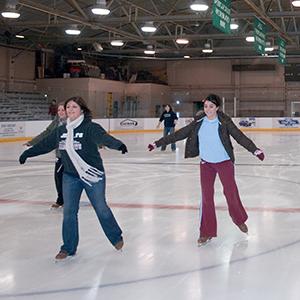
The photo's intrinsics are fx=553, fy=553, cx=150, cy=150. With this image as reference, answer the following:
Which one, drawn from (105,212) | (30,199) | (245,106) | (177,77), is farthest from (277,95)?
(105,212)

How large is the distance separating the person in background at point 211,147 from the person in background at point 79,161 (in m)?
0.67

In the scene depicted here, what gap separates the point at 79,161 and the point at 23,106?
23334 mm

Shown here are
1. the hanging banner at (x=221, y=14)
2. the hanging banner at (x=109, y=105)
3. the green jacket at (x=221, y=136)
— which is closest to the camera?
the green jacket at (x=221, y=136)

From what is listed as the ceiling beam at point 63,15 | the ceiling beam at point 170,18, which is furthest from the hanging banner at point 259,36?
the ceiling beam at point 63,15

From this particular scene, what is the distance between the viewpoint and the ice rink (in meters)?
3.92

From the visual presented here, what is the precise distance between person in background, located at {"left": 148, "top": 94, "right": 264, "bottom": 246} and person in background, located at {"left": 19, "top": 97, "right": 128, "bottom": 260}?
674 millimetres

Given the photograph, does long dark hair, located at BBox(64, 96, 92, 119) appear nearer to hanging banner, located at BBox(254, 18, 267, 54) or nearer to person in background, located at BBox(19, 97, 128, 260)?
person in background, located at BBox(19, 97, 128, 260)

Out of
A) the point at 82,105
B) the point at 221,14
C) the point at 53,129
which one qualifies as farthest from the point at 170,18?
the point at 82,105

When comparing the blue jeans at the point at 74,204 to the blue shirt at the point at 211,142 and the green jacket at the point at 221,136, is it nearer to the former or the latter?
the green jacket at the point at 221,136

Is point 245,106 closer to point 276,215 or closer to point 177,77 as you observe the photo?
point 177,77

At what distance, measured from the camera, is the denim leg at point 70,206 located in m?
4.52

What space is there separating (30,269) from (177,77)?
111ft

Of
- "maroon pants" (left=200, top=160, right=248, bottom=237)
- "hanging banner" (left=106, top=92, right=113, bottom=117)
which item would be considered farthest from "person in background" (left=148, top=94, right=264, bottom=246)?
"hanging banner" (left=106, top=92, right=113, bottom=117)

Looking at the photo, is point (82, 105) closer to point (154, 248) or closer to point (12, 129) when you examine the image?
point (154, 248)
